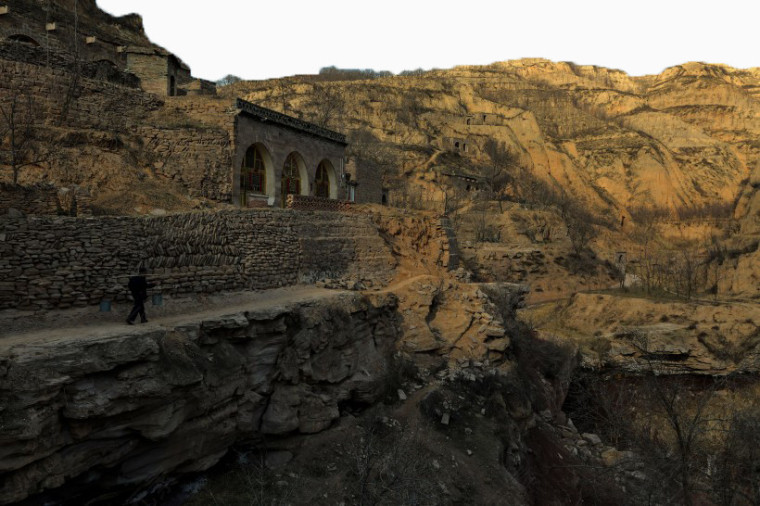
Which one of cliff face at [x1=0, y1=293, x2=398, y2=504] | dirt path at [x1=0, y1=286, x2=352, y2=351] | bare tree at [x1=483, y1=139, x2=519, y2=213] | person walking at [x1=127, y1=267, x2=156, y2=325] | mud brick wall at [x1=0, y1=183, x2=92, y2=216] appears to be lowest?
cliff face at [x1=0, y1=293, x2=398, y2=504]

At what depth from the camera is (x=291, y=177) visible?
22578 millimetres

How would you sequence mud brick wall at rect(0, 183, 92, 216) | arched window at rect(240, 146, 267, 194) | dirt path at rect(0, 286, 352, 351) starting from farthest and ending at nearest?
→ arched window at rect(240, 146, 267, 194)
mud brick wall at rect(0, 183, 92, 216)
dirt path at rect(0, 286, 352, 351)

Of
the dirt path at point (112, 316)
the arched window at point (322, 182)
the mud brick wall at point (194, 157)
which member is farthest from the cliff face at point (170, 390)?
the arched window at point (322, 182)

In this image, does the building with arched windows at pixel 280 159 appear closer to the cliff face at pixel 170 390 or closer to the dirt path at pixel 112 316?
the dirt path at pixel 112 316

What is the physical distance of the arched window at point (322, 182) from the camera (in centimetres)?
2431

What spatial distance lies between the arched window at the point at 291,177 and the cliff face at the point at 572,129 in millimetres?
20692

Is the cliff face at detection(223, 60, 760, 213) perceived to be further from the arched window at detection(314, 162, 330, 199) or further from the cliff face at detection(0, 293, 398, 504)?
the cliff face at detection(0, 293, 398, 504)

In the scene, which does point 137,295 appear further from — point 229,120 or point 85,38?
point 85,38

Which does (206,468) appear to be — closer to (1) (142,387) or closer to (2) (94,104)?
(1) (142,387)

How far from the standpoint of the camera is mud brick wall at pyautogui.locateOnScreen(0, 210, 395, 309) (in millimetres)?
8672

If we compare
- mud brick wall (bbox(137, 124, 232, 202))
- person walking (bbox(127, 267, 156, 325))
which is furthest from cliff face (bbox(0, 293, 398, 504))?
mud brick wall (bbox(137, 124, 232, 202))

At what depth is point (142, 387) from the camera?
744 centimetres

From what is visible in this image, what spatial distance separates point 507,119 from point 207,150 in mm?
49833

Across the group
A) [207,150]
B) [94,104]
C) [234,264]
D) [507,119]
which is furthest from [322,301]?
[507,119]
